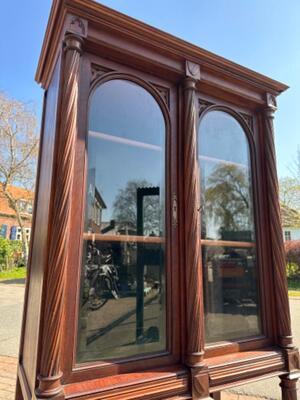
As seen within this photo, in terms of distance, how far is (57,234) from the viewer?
82cm

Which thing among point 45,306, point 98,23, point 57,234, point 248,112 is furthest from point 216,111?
point 45,306

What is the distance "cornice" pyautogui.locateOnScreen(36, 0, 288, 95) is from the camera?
975 mm

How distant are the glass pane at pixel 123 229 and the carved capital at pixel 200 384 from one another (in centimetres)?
14

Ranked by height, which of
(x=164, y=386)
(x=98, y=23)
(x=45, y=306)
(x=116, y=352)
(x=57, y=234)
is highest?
(x=98, y=23)

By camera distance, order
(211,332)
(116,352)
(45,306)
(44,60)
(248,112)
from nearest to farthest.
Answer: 1. (45,306)
2. (116,352)
3. (211,332)
4. (44,60)
5. (248,112)

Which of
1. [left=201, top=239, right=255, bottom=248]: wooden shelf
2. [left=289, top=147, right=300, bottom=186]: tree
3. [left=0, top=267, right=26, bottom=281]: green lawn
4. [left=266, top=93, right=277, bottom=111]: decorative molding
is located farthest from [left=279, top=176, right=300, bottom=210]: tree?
Answer: [left=0, top=267, right=26, bottom=281]: green lawn

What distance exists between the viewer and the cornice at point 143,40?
38.4 inches

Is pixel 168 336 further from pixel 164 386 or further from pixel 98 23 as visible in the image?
pixel 98 23

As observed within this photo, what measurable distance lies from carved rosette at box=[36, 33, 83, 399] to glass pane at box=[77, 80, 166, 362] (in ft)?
0.30

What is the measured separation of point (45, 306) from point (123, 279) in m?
0.28

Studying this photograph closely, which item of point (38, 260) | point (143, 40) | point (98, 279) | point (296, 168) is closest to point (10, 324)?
point (38, 260)

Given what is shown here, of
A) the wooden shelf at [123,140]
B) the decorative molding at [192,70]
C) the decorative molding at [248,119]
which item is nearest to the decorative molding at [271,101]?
the decorative molding at [248,119]

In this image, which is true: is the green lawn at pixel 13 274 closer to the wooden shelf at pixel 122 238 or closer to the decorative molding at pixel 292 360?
the wooden shelf at pixel 122 238

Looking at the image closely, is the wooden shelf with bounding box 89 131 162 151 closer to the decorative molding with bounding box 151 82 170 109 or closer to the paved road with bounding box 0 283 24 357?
the decorative molding with bounding box 151 82 170 109
